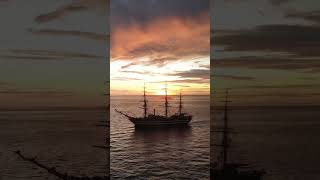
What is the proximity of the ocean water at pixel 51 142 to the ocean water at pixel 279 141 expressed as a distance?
958 mm

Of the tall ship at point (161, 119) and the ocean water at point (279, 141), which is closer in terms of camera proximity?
the ocean water at point (279, 141)

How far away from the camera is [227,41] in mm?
3533

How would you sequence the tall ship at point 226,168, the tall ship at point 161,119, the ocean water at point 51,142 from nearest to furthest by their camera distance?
1. the ocean water at point 51,142
2. the tall ship at point 226,168
3. the tall ship at point 161,119

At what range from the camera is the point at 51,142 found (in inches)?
135

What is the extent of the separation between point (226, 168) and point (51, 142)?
1.36 metres

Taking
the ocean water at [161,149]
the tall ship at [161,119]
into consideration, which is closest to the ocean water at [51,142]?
the ocean water at [161,149]

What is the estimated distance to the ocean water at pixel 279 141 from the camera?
3494mm

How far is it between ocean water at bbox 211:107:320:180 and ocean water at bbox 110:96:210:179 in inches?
6.4

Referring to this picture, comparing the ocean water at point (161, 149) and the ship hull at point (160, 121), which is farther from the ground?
the ship hull at point (160, 121)

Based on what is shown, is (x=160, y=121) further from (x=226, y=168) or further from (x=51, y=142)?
(x=51, y=142)

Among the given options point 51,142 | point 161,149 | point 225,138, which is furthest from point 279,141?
point 51,142

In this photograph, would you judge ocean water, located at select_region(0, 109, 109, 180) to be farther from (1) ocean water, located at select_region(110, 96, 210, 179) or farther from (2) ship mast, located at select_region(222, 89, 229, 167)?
(2) ship mast, located at select_region(222, 89, 229, 167)

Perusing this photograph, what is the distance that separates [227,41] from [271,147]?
89 centimetres

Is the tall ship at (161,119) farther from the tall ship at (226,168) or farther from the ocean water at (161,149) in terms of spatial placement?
the tall ship at (226,168)
